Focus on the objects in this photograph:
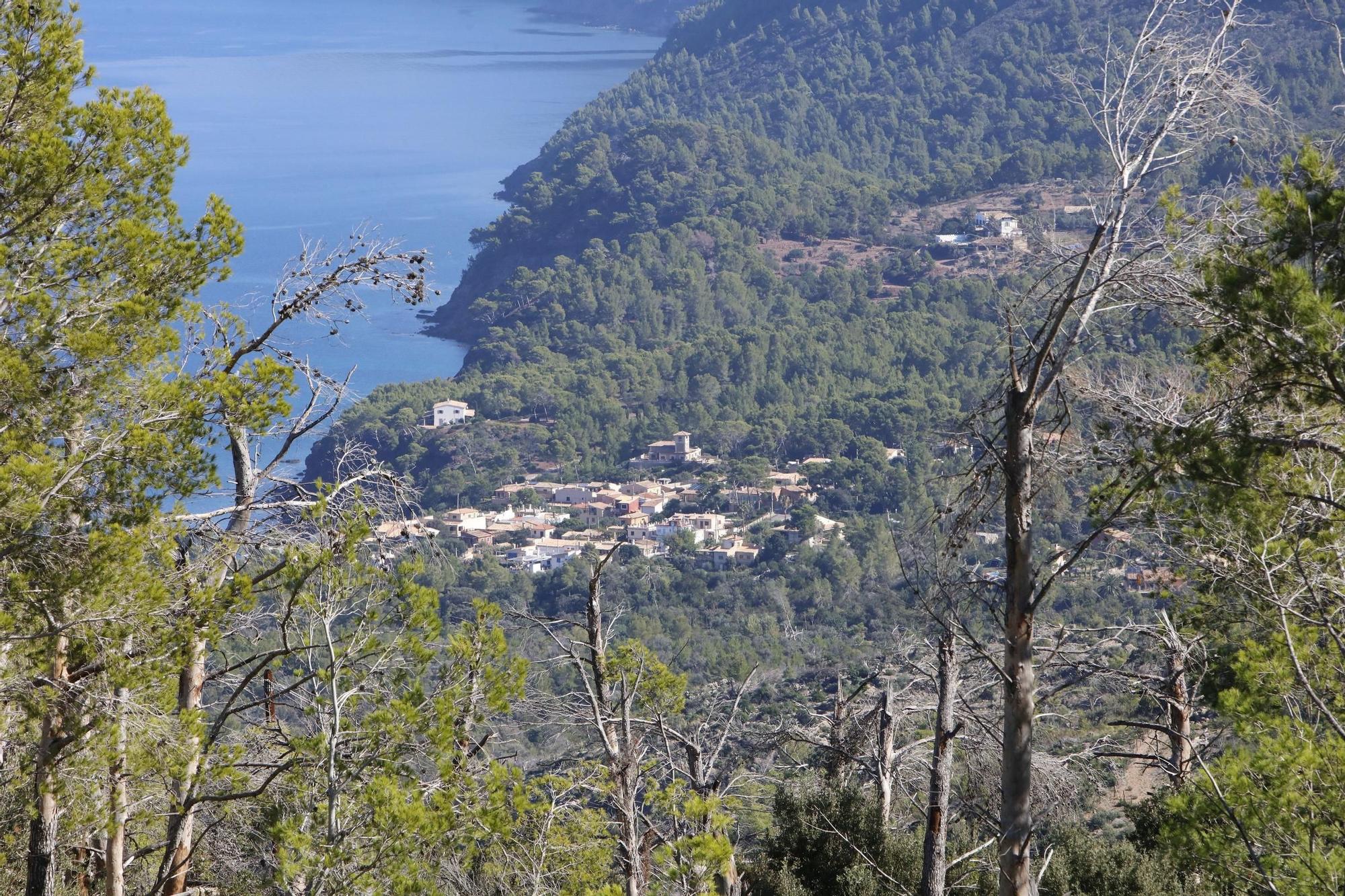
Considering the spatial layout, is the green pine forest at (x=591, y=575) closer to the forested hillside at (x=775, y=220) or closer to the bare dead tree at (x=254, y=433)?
the bare dead tree at (x=254, y=433)

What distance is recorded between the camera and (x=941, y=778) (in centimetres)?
533

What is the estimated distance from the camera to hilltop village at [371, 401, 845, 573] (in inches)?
1345

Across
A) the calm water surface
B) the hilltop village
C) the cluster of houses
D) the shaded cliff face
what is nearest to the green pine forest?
the cluster of houses

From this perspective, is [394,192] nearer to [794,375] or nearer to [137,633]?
[794,375]

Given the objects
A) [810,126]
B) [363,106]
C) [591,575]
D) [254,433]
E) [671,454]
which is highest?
[363,106]

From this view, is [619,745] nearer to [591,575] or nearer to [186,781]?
[591,575]

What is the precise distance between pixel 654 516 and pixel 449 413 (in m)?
9.97

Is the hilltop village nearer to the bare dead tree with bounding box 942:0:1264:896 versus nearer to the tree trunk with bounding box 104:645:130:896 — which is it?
the tree trunk with bounding box 104:645:130:896

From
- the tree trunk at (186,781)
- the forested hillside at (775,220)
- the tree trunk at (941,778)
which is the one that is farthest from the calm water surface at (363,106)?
the tree trunk at (186,781)

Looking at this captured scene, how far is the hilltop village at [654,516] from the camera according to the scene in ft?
112

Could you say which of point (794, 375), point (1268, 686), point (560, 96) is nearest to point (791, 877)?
point (1268, 686)

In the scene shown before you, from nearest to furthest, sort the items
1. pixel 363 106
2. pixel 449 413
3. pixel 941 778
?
1. pixel 941 778
2. pixel 449 413
3. pixel 363 106

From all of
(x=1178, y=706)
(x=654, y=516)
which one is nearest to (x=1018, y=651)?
(x=1178, y=706)

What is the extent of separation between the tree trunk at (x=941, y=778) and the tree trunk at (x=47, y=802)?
294 centimetres
